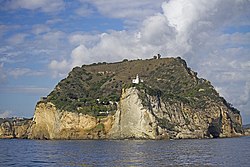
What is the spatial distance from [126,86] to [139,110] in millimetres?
10728

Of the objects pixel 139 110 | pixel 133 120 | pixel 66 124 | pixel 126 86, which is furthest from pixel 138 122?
pixel 66 124

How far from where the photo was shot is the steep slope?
122062 millimetres

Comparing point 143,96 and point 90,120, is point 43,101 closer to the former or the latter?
point 90,120

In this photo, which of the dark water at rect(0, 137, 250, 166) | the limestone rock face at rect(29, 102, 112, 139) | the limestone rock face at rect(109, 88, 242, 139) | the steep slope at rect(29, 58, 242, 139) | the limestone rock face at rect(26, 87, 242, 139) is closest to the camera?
the dark water at rect(0, 137, 250, 166)

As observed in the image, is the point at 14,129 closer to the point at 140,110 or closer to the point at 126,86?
the point at 126,86

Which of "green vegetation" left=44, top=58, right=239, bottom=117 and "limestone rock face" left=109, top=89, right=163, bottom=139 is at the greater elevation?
"green vegetation" left=44, top=58, right=239, bottom=117

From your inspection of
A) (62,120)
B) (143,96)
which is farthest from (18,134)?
(143,96)

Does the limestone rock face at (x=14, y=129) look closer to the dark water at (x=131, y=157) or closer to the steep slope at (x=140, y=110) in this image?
the steep slope at (x=140, y=110)

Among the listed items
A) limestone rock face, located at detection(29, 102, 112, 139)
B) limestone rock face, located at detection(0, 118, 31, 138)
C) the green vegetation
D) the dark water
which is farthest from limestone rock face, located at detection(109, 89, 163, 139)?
limestone rock face, located at detection(0, 118, 31, 138)

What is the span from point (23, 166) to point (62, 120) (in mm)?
83557

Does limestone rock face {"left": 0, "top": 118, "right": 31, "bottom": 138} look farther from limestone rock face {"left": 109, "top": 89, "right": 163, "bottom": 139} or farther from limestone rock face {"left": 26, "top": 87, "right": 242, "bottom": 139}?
limestone rock face {"left": 109, "top": 89, "right": 163, "bottom": 139}

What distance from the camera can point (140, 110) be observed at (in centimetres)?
12031

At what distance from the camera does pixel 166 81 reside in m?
168

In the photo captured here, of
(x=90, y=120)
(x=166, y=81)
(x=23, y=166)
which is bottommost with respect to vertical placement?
(x=23, y=166)
